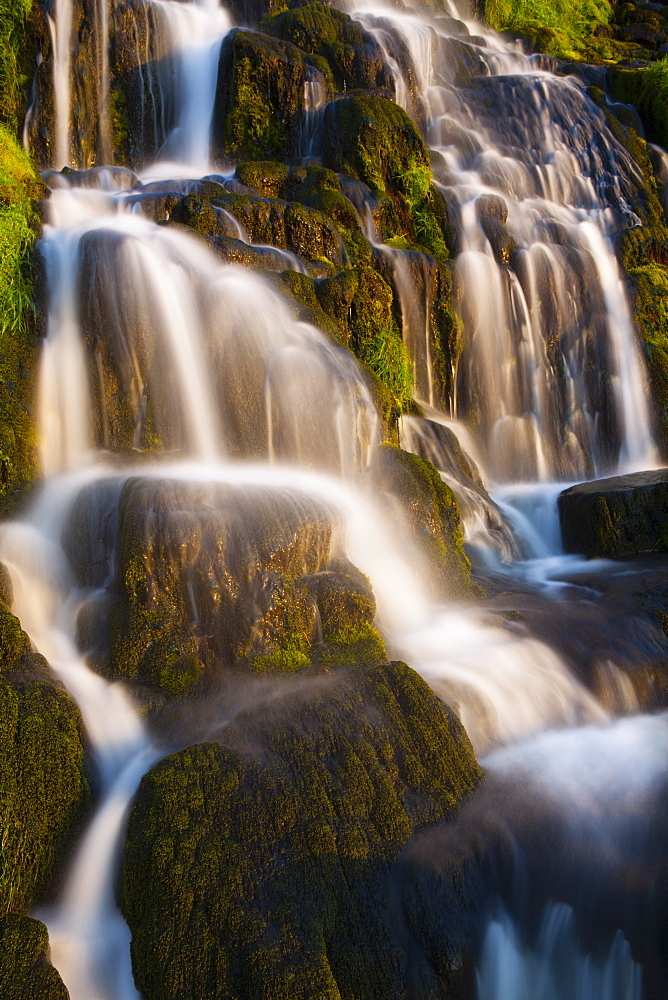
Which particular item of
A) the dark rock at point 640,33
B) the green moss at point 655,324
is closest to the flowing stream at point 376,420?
the green moss at point 655,324

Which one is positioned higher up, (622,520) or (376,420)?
(376,420)

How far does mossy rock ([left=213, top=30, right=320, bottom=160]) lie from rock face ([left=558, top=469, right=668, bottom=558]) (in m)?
8.48

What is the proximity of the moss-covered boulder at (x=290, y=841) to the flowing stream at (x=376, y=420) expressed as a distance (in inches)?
11.3

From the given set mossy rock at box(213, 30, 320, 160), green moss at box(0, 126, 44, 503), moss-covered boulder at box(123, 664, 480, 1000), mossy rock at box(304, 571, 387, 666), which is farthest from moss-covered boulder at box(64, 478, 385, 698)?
mossy rock at box(213, 30, 320, 160)

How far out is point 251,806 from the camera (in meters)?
3.29

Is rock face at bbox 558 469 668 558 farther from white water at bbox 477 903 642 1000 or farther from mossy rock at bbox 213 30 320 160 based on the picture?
mossy rock at bbox 213 30 320 160

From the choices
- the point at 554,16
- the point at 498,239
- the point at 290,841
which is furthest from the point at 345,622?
the point at 554,16

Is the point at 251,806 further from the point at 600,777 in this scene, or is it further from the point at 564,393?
the point at 564,393

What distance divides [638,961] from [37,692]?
3070mm

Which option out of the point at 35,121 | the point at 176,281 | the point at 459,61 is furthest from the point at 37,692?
the point at 459,61

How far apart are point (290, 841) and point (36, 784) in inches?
48.7

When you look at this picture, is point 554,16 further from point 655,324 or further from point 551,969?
point 551,969

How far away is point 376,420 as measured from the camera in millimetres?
6938

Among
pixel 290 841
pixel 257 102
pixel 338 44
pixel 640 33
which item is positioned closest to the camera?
pixel 290 841
